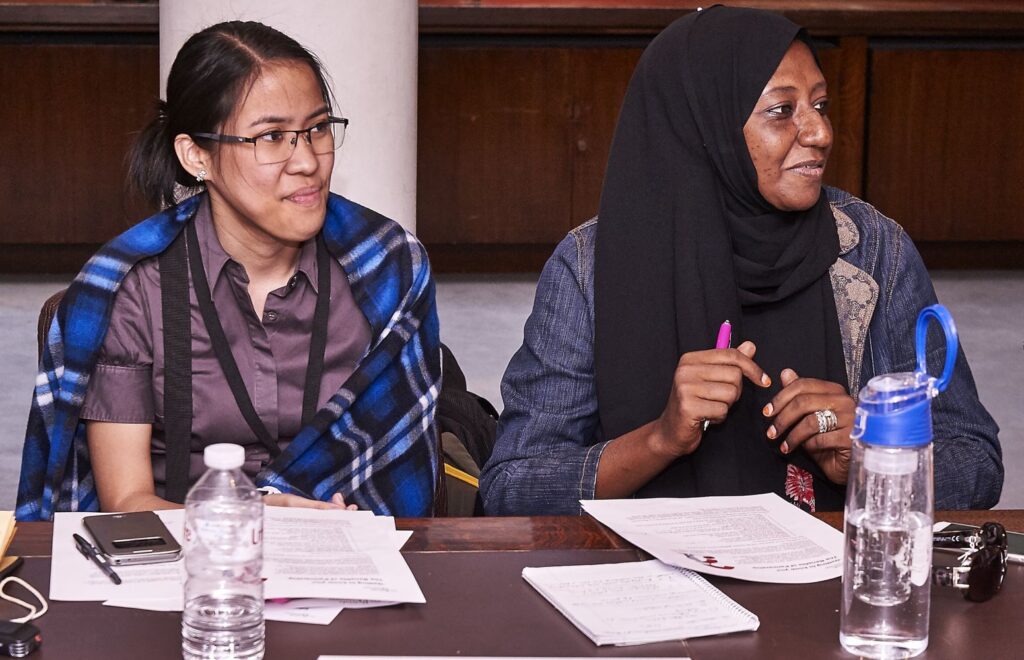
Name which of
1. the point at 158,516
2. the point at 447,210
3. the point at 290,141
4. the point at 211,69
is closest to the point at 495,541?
the point at 158,516

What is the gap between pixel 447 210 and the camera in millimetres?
5883

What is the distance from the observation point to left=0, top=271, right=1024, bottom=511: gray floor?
4261 mm

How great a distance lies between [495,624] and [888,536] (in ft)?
1.18

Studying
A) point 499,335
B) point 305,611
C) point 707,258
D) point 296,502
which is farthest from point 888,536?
point 499,335

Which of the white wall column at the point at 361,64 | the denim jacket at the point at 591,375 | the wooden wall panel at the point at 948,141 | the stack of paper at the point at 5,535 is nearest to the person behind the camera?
the stack of paper at the point at 5,535

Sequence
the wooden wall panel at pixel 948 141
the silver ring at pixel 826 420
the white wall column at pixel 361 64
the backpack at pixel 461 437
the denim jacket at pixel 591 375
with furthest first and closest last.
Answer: the wooden wall panel at pixel 948 141 < the white wall column at pixel 361 64 < the backpack at pixel 461 437 < the denim jacket at pixel 591 375 < the silver ring at pixel 826 420

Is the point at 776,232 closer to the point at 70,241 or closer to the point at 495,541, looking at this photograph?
the point at 495,541

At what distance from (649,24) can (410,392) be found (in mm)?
3867

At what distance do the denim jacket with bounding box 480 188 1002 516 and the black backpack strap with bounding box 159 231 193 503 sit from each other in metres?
0.42

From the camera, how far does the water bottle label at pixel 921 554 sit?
1.25 m

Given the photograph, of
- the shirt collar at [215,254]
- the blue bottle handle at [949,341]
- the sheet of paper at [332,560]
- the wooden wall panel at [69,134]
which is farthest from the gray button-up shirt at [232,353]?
the wooden wall panel at [69,134]

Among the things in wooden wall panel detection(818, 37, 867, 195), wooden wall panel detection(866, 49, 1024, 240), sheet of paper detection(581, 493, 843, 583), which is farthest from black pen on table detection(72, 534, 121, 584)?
wooden wall panel detection(866, 49, 1024, 240)

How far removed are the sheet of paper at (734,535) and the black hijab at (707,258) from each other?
0.38 m

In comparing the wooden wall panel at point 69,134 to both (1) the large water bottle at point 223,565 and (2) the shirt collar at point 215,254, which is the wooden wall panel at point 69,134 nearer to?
(2) the shirt collar at point 215,254
